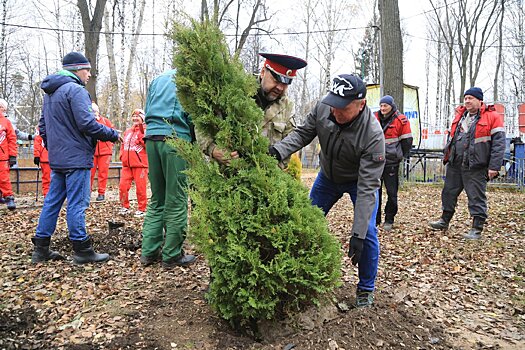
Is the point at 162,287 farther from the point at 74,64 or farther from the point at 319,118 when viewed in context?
the point at 74,64

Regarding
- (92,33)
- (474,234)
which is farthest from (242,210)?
Result: (92,33)

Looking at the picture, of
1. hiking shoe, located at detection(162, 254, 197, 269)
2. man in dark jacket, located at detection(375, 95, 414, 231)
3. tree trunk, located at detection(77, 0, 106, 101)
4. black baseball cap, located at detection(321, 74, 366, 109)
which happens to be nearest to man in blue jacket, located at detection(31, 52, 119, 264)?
hiking shoe, located at detection(162, 254, 197, 269)

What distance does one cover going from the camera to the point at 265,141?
114 inches

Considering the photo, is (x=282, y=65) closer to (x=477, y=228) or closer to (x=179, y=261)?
(x=179, y=261)

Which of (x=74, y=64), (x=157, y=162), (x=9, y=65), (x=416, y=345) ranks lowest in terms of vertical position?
(x=416, y=345)

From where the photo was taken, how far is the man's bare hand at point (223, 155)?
287cm

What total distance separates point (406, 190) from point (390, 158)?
6.57 metres

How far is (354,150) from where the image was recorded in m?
3.20

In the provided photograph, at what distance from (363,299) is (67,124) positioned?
356 cm

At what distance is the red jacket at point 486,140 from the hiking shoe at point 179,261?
423 cm

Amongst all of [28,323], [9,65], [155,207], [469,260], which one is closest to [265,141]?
[155,207]

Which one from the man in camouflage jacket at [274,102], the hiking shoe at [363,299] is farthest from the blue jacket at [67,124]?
the hiking shoe at [363,299]

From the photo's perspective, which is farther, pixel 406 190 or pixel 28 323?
pixel 406 190

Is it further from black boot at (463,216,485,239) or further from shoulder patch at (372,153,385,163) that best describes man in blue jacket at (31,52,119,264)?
black boot at (463,216,485,239)
